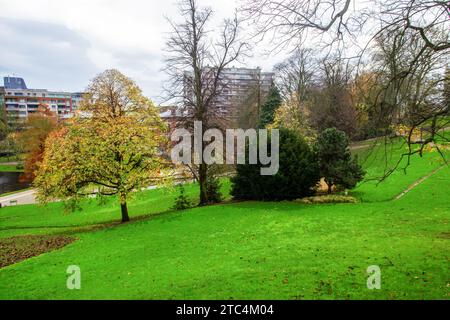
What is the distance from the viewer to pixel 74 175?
55.3ft

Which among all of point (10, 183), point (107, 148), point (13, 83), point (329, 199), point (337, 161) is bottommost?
point (10, 183)

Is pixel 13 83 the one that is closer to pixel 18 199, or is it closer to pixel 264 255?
pixel 18 199

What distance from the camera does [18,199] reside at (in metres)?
37.1

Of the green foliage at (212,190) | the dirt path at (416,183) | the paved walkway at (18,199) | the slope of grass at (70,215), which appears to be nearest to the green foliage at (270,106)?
the slope of grass at (70,215)

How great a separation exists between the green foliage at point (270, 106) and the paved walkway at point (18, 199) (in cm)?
2680

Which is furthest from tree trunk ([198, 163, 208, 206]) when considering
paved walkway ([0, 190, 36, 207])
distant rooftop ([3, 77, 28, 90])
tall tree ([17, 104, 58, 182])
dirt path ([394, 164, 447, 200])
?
distant rooftop ([3, 77, 28, 90])

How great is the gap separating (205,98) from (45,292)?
14.0m

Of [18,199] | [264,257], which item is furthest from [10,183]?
[264,257]

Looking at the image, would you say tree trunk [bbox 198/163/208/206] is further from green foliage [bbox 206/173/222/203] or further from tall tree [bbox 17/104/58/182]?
tall tree [bbox 17/104/58/182]

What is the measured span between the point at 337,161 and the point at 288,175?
286 cm

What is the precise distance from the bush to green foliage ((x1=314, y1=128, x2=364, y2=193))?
1.92 ft

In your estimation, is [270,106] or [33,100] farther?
[33,100]

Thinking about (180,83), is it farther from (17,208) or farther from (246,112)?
(246,112)
